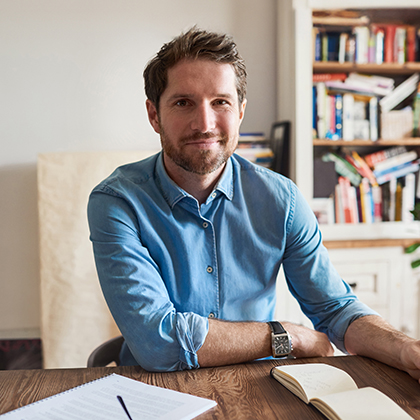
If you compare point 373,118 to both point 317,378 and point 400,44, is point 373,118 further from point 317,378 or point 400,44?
point 317,378

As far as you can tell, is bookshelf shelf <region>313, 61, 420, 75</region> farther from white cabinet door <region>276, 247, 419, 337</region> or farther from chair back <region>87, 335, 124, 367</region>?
chair back <region>87, 335, 124, 367</region>

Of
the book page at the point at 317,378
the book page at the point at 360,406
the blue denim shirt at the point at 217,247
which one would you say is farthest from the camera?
the blue denim shirt at the point at 217,247

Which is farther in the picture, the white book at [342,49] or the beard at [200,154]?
→ the white book at [342,49]

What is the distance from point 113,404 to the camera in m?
0.78

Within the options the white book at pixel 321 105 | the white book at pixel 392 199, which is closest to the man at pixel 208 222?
the white book at pixel 321 105

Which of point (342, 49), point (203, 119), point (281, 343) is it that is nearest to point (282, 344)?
point (281, 343)

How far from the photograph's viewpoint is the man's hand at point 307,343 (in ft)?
3.48

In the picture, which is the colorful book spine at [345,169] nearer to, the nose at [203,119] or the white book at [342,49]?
the white book at [342,49]

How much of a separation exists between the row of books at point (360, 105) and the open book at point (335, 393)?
173cm

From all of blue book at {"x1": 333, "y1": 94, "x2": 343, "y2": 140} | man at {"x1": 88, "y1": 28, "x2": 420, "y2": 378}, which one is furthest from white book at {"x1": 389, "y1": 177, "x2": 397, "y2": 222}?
man at {"x1": 88, "y1": 28, "x2": 420, "y2": 378}

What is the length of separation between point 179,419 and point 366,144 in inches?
81.8

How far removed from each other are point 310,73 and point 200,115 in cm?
130

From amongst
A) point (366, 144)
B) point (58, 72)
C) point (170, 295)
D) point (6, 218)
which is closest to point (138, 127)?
point (58, 72)

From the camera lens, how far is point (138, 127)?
2490 millimetres
